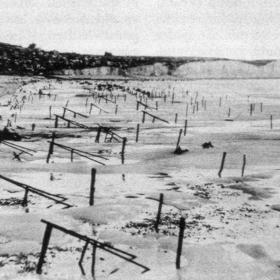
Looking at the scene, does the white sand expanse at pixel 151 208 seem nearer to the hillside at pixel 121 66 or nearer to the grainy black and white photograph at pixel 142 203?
the grainy black and white photograph at pixel 142 203

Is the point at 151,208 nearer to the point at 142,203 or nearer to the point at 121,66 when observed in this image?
the point at 142,203

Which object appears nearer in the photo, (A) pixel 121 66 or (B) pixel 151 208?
(B) pixel 151 208

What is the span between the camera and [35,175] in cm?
1667

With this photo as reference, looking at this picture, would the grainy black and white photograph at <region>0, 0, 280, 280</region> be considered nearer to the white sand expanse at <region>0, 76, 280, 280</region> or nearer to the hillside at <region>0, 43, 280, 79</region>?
the white sand expanse at <region>0, 76, 280, 280</region>

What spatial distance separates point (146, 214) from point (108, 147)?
10.2 m

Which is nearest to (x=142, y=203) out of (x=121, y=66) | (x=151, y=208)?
(x=151, y=208)

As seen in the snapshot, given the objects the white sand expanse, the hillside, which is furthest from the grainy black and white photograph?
the hillside

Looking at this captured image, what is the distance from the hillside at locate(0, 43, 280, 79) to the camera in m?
111

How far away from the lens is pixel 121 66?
117625mm

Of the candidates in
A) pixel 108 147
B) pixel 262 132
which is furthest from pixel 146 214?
pixel 262 132

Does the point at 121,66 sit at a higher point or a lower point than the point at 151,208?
higher

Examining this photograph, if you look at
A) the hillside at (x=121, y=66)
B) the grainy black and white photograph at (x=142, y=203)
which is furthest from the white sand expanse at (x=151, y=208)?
the hillside at (x=121, y=66)

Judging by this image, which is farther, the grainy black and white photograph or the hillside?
the hillside

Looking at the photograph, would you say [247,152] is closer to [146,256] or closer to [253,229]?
[253,229]
